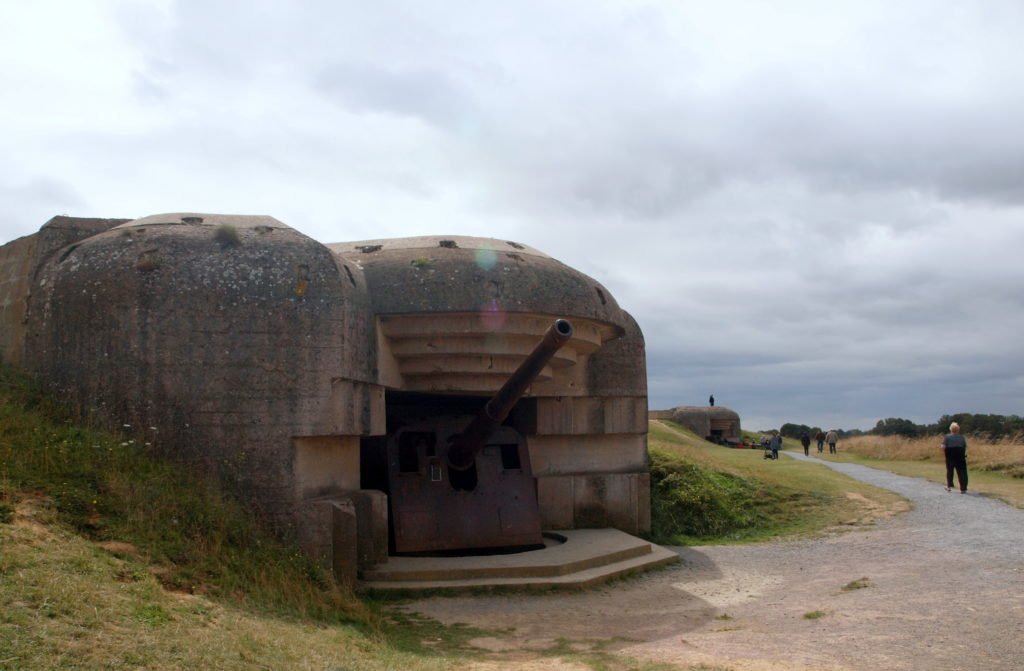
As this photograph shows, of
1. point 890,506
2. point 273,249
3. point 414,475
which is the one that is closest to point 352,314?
point 273,249

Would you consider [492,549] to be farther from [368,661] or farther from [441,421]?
[368,661]

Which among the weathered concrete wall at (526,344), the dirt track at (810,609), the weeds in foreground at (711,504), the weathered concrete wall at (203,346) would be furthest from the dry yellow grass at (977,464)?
the weathered concrete wall at (203,346)

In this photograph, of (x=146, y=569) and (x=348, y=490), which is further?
(x=348, y=490)

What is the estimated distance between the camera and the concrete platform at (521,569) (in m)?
8.21

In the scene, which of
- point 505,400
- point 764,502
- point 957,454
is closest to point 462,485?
point 505,400

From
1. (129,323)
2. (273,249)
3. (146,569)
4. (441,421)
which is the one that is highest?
(273,249)

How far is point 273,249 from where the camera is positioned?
8070 mm

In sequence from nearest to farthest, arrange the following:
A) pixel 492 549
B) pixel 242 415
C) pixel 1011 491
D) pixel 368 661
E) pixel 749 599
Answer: pixel 368 661 → pixel 242 415 → pixel 749 599 → pixel 492 549 → pixel 1011 491

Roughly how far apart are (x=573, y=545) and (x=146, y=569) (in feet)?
17.5

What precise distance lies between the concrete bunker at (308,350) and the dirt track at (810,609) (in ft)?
5.24

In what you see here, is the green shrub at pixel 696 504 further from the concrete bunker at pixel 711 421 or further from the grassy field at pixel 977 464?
the concrete bunker at pixel 711 421

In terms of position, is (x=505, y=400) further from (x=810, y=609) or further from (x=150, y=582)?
(x=150, y=582)

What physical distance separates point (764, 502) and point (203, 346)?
9168mm

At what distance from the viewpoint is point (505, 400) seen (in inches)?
353
